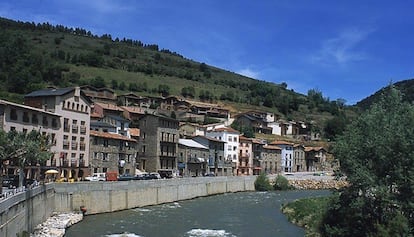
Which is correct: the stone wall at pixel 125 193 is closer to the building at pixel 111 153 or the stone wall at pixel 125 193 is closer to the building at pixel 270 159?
the building at pixel 111 153

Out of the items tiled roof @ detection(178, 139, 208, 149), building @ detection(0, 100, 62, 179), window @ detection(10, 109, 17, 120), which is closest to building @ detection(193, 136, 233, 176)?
tiled roof @ detection(178, 139, 208, 149)

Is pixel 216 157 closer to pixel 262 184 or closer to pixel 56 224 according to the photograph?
pixel 262 184

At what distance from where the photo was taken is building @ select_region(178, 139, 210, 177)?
10594 cm

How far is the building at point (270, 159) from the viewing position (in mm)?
137000

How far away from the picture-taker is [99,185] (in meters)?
57.6

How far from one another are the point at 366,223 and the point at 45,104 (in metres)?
51.2

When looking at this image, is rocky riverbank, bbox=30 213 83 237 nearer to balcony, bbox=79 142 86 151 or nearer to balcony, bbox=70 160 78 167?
balcony, bbox=70 160 78 167

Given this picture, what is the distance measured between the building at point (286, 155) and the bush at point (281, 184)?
38.1 m

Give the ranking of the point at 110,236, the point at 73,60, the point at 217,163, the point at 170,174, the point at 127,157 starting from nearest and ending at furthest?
1. the point at 110,236
2. the point at 127,157
3. the point at 170,174
4. the point at 217,163
5. the point at 73,60

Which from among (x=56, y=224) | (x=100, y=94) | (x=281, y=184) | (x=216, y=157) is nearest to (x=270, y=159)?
(x=216, y=157)

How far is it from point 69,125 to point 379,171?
51.3m

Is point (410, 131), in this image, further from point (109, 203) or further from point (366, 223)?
point (109, 203)

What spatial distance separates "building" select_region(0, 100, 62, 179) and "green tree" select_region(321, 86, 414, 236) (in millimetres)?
38108

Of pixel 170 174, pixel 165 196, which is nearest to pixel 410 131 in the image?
pixel 165 196
